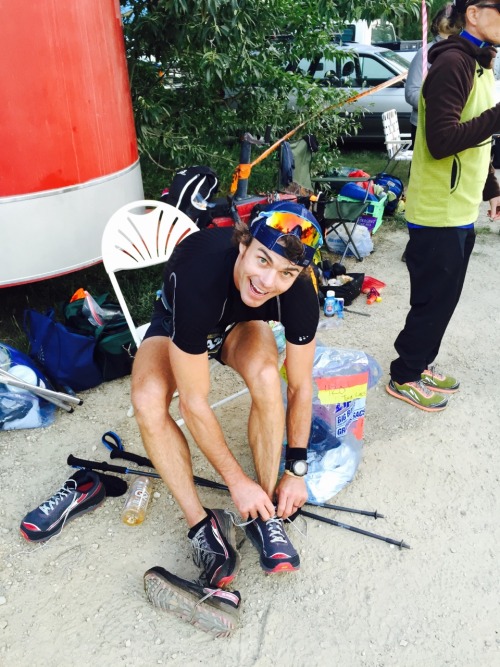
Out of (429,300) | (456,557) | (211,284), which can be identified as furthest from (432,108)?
(456,557)

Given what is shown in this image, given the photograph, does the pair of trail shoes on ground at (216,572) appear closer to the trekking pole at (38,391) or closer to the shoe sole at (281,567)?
the shoe sole at (281,567)

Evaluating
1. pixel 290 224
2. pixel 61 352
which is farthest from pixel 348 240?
pixel 290 224

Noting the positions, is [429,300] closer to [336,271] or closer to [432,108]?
[432,108]

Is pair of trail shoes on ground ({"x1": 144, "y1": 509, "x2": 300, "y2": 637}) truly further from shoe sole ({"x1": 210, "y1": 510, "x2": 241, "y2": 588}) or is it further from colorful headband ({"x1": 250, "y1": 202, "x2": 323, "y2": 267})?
colorful headband ({"x1": 250, "y1": 202, "x2": 323, "y2": 267})

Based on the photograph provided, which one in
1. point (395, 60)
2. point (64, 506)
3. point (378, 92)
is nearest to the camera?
point (64, 506)

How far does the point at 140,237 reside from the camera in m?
3.12

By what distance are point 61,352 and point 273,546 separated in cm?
166

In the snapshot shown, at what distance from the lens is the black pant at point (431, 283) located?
8.57 ft

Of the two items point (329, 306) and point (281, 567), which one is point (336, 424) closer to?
point (281, 567)

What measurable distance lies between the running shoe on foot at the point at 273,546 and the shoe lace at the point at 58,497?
81cm

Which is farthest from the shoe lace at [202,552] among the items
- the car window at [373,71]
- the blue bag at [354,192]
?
the car window at [373,71]

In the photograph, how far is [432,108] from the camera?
2344 mm

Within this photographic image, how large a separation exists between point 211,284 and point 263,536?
3.11ft

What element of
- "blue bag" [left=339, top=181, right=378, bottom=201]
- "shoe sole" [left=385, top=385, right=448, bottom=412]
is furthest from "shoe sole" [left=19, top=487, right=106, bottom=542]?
"blue bag" [left=339, top=181, right=378, bottom=201]
